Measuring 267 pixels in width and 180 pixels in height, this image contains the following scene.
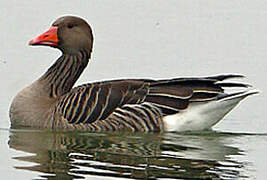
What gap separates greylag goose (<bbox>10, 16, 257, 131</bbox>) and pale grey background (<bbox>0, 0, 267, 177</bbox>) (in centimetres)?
45

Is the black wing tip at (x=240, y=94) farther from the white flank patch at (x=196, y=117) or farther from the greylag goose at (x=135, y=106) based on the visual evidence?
the white flank patch at (x=196, y=117)

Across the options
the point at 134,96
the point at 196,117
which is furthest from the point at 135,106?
the point at 196,117

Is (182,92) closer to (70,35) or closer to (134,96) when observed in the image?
(134,96)

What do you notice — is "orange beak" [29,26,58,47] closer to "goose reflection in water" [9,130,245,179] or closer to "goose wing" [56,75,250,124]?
"goose wing" [56,75,250,124]

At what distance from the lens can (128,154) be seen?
905 cm

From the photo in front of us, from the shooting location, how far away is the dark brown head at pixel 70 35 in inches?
446

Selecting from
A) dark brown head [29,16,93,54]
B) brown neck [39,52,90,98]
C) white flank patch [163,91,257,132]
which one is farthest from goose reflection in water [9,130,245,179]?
dark brown head [29,16,93,54]

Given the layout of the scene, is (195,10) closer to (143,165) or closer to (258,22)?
(258,22)

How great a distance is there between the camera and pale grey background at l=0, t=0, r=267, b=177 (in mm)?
12992

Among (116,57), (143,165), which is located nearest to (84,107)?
(143,165)

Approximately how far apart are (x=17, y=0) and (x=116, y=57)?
491 cm

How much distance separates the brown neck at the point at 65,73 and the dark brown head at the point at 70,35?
0.35ft

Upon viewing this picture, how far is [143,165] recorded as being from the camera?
842cm

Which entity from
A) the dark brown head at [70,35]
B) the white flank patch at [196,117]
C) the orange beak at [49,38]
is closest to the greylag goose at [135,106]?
the white flank patch at [196,117]
